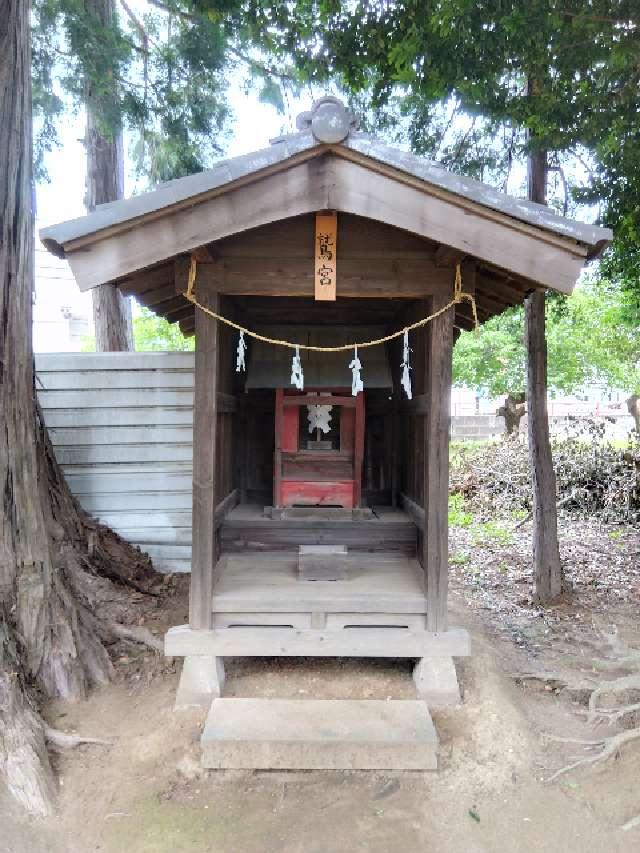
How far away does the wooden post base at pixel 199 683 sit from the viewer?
138 inches

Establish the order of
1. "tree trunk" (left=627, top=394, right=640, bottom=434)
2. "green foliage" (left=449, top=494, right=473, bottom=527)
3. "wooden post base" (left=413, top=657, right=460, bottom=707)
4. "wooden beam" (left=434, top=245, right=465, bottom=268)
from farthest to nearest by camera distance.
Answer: "tree trunk" (left=627, top=394, right=640, bottom=434)
"green foliage" (left=449, top=494, right=473, bottom=527)
"wooden post base" (left=413, top=657, right=460, bottom=707)
"wooden beam" (left=434, top=245, right=465, bottom=268)

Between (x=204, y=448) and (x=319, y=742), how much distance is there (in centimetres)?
176

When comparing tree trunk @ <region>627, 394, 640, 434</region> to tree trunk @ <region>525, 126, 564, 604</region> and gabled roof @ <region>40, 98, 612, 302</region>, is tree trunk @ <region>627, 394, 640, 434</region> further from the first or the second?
gabled roof @ <region>40, 98, 612, 302</region>

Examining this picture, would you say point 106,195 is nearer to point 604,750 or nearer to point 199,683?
point 199,683

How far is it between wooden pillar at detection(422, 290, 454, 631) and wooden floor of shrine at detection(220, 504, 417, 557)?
2.99 ft

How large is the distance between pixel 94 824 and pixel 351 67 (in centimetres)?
624

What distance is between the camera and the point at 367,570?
4164 millimetres

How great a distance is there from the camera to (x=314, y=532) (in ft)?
14.7

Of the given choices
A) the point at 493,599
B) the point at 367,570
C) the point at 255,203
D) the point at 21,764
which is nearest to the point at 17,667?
the point at 21,764

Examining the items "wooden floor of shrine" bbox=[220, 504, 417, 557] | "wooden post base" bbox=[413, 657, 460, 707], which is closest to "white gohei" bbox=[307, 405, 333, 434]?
"wooden floor of shrine" bbox=[220, 504, 417, 557]

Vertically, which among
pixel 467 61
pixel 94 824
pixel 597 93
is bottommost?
pixel 94 824

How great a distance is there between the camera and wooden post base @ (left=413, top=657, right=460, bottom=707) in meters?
3.54

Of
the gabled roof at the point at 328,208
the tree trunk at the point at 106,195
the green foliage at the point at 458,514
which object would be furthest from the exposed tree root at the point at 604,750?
the tree trunk at the point at 106,195

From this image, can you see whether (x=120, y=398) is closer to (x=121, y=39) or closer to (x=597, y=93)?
(x=121, y=39)
